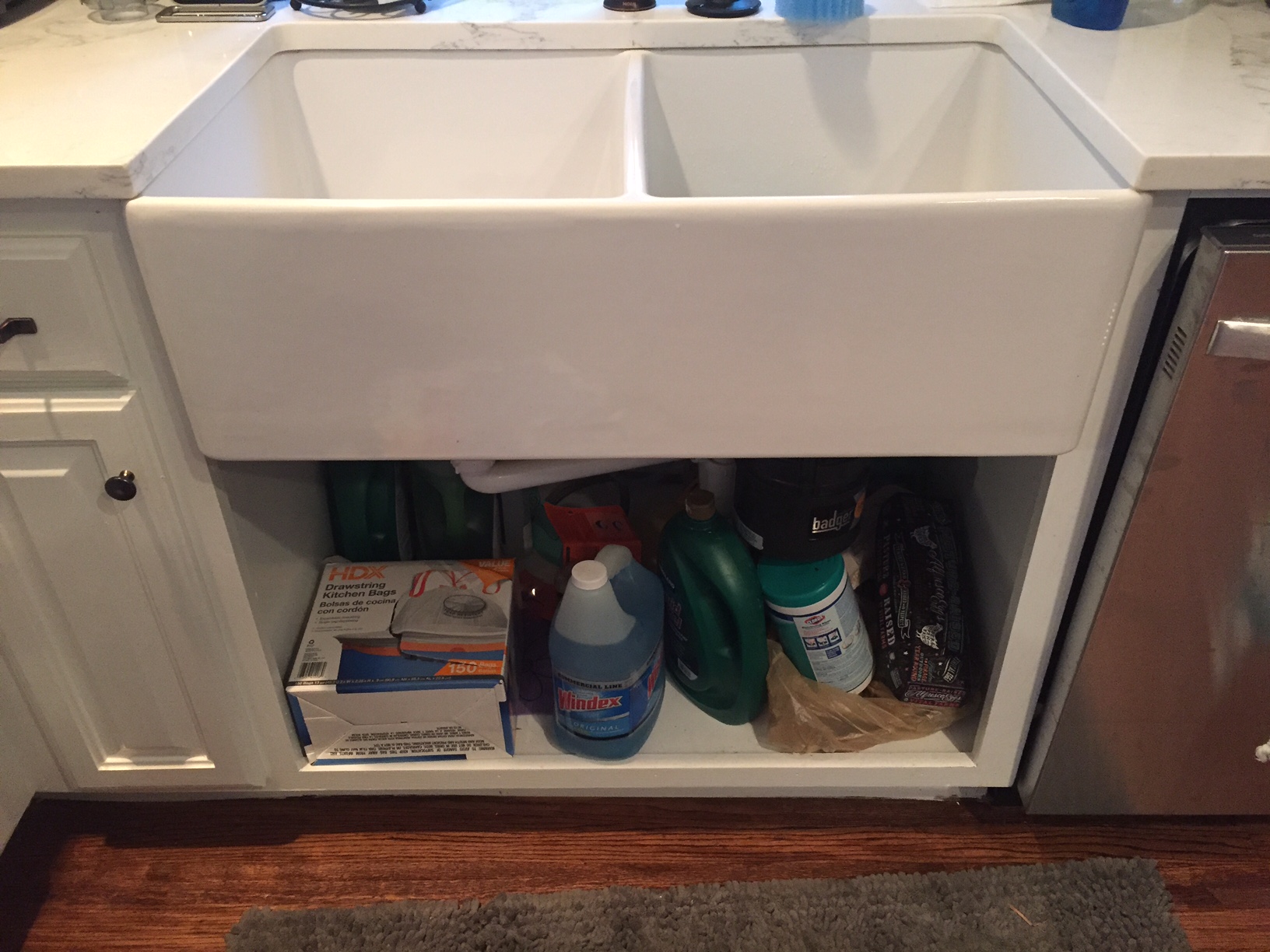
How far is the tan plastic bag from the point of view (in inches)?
46.8

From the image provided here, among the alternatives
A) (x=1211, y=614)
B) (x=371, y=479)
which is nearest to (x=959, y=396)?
(x=1211, y=614)

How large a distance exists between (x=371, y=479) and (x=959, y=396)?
77 centimetres

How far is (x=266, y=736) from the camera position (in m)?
1.14

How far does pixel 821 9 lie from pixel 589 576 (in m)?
0.70

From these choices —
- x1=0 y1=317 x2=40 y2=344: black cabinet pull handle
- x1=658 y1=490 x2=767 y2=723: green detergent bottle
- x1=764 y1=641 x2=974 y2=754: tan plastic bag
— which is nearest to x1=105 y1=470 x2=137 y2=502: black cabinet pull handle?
x1=0 y1=317 x2=40 y2=344: black cabinet pull handle

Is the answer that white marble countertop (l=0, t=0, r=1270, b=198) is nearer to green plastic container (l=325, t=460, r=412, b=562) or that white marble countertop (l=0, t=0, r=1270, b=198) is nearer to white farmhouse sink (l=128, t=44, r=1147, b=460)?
white farmhouse sink (l=128, t=44, r=1147, b=460)

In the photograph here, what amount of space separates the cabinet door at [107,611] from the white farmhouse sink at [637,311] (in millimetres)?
121

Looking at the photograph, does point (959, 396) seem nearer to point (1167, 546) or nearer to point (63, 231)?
A: point (1167, 546)

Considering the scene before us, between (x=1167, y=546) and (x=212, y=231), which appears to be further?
(x=1167, y=546)

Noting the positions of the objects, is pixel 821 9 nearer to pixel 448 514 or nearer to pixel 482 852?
pixel 448 514

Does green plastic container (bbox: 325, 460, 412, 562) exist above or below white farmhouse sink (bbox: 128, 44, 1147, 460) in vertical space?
below

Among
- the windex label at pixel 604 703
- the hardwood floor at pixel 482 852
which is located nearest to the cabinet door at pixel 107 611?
the hardwood floor at pixel 482 852

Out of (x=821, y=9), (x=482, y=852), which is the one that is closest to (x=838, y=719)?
(x=482, y=852)

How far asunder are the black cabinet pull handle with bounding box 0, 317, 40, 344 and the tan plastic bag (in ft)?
3.00
